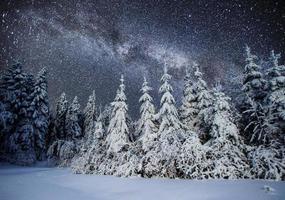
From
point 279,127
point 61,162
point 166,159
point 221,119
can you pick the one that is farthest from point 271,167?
point 61,162

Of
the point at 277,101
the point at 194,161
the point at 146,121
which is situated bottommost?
the point at 194,161

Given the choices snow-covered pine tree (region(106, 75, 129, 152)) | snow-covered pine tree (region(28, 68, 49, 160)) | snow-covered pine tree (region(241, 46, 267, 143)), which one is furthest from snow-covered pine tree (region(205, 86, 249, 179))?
snow-covered pine tree (region(28, 68, 49, 160))

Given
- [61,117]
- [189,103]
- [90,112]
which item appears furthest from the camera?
[90,112]

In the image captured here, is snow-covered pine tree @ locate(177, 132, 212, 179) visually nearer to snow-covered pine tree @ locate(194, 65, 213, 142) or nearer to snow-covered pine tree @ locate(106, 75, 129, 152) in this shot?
snow-covered pine tree @ locate(194, 65, 213, 142)

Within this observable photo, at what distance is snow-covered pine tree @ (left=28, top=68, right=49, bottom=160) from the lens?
40531mm

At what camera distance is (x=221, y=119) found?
18766mm

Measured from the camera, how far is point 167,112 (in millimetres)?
21188

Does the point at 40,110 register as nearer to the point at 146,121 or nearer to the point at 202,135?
the point at 146,121

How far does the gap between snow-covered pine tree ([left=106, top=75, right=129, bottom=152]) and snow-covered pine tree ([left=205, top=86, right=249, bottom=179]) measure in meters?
8.13

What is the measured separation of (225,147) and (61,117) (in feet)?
129

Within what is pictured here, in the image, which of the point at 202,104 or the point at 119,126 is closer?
the point at 202,104

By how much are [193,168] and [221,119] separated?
4.29 metres

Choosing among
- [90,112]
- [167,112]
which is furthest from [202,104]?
[90,112]

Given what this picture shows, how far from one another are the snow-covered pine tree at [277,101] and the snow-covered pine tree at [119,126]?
40.7ft
